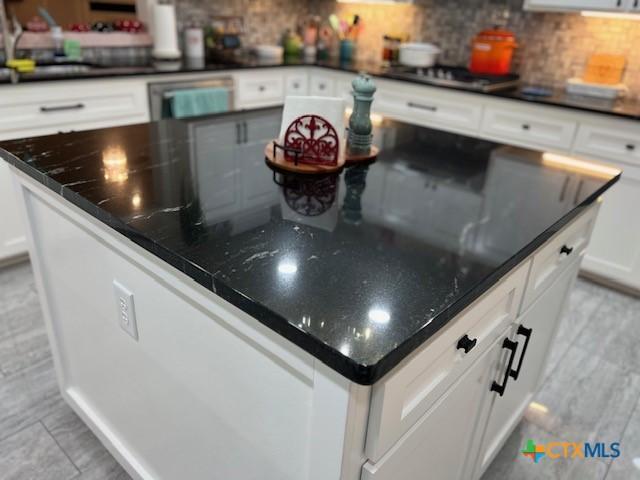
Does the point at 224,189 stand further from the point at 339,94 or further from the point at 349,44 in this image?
the point at 349,44

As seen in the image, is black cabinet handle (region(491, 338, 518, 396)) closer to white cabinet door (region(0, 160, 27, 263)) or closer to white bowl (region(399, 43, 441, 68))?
white cabinet door (region(0, 160, 27, 263))

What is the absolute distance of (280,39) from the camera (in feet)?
13.4

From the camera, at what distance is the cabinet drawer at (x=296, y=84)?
3513 millimetres

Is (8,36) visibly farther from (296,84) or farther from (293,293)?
(293,293)

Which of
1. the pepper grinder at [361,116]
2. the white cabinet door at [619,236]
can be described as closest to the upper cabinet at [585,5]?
the white cabinet door at [619,236]

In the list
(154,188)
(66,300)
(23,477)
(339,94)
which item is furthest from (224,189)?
(339,94)

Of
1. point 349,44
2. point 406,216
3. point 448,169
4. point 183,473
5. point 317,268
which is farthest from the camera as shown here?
point 349,44

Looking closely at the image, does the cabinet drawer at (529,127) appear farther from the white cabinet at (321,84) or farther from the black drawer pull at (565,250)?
the black drawer pull at (565,250)

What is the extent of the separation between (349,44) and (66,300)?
3.14m

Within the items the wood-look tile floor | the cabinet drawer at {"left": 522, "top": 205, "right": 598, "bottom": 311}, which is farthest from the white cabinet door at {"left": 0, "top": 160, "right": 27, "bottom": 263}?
the cabinet drawer at {"left": 522, "top": 205, "right": 598, "bottom": 311}

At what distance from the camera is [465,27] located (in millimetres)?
3422

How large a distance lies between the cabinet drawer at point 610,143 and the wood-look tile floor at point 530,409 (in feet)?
2.53

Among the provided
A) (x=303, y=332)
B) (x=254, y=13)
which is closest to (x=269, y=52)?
(x=254, y=13)

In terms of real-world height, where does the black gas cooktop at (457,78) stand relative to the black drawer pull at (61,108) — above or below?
above
